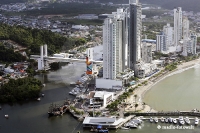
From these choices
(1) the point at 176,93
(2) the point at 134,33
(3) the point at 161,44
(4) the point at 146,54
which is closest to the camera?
(1) the point at 176,93

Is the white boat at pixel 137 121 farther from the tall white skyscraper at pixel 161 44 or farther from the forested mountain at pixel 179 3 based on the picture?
the forested mountain at pixel 179 3

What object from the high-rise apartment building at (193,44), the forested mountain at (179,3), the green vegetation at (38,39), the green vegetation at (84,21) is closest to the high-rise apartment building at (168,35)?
the high-rise apartment building at (193,44)

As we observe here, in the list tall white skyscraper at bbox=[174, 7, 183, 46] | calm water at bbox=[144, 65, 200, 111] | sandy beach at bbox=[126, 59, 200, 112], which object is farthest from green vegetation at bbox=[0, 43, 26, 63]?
tall white skyscraper at bbox=[174, 7, 183, 46]

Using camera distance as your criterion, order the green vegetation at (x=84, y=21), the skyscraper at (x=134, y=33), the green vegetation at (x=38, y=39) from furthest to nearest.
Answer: the green vegetation at (x=84, y=21) → the green vegetation at (x=38, y=39) → the skyscraper at (x=134, y=33)

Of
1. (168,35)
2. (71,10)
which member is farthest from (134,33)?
(71,10)

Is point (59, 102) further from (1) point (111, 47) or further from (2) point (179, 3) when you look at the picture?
(2) point (179, 3)

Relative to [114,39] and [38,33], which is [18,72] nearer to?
[114,39]
